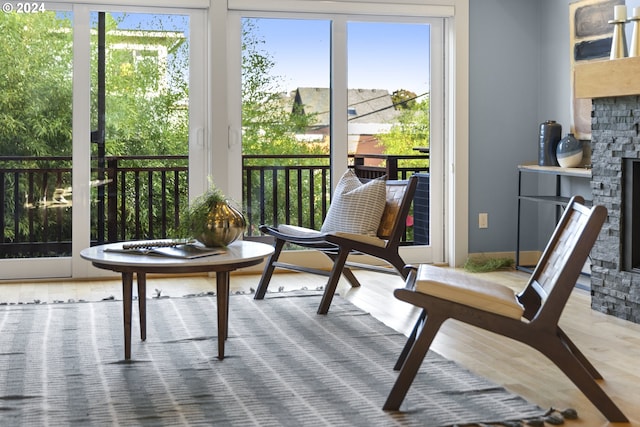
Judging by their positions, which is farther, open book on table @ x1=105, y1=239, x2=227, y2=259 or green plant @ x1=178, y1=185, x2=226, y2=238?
green plant @ x1=178, y1=185, x2=226, y2=238

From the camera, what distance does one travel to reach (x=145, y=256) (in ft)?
12.0

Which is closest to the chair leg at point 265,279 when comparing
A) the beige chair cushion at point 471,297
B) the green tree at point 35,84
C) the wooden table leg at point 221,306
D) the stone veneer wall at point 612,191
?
the wooden table leg at point 221,306

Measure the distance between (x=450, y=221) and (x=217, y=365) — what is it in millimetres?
3337

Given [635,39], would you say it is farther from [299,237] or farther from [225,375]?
[225,375]

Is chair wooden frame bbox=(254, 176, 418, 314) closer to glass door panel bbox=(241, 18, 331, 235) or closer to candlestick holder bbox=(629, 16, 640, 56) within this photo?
glass door panel bbox=(241, 18, 331, 235)

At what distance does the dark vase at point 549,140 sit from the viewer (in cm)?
603

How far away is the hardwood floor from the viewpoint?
10.4 feet

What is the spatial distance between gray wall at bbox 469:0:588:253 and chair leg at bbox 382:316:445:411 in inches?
145

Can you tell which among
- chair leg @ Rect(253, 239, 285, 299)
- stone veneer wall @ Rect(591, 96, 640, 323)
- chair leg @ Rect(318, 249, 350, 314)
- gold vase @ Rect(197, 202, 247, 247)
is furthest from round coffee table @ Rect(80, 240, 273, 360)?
stone veneer wall @ Rect(591, 96, 640, 323)

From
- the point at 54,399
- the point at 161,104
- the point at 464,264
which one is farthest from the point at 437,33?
the point at 54,399

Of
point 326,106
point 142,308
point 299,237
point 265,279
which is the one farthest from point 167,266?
point 326,106

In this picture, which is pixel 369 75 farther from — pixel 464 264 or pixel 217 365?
pixel 217 365

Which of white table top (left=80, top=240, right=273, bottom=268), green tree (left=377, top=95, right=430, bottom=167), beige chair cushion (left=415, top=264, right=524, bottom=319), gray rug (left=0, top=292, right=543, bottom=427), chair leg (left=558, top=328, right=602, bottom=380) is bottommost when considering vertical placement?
gray rug (left=0, top=292, right=543, bottom=427)

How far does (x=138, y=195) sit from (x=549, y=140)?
299cm
